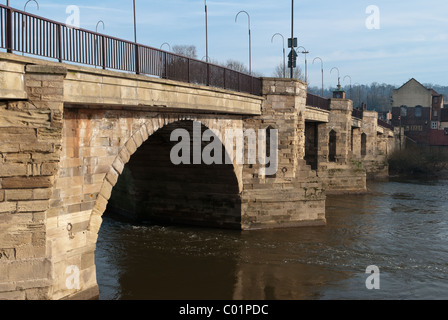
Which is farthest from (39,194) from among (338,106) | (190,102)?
(338,106)

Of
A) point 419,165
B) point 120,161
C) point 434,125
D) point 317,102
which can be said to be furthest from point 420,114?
point 120,161

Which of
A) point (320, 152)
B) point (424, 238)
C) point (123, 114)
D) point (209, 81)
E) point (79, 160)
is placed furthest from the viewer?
point (320, 152)

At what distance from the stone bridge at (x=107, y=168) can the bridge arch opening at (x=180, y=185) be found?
0.06 metres

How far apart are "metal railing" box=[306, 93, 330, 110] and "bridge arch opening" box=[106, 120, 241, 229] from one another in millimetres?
11654

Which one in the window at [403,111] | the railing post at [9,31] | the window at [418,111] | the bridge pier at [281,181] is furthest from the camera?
the window at [403,111]

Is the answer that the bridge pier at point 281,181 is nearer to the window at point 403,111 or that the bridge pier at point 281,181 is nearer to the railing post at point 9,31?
the railing post at point 9,31

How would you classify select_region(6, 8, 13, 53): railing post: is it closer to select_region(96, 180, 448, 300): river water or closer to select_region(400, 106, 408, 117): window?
select_region(96, 180, 448, 300): river water

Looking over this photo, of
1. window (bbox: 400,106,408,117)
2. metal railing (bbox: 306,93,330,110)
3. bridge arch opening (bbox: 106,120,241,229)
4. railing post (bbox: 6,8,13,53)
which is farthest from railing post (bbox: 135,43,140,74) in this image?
window (bbox: 400,106,408,117)

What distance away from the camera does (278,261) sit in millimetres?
18359

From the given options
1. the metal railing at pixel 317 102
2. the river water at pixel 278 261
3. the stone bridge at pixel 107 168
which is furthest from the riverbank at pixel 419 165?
the stone bridge at pixel 107 168

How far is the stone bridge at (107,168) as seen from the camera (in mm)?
9734

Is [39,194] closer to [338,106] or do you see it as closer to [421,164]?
[338,106]
